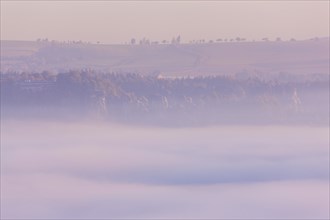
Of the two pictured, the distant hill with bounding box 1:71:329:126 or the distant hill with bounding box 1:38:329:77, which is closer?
the distant hill with bounding box 1:71:329:126

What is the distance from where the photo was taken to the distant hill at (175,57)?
20.8 meters

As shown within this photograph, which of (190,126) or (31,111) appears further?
(190,126)

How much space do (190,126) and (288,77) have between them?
3036mm

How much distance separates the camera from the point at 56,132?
18.2m

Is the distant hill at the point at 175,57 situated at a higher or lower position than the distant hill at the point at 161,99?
higher

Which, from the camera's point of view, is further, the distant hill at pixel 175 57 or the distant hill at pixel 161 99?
the distant hill at pixel 175 57

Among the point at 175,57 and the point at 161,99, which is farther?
the point at 175,57

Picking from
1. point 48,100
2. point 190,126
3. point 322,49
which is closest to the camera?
point 48,100

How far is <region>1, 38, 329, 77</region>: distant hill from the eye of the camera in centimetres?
2081

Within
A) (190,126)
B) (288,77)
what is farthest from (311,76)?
(190,126)

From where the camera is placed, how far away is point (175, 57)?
22.8 metres

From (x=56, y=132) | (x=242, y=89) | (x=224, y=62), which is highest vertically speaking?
(x=224, y=62)

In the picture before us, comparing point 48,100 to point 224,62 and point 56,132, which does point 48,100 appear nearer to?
point 56,132

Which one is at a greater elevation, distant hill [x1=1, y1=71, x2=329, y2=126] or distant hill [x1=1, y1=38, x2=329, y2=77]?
distant hill [x1=1, y1=38, x2=329, y2=77]
